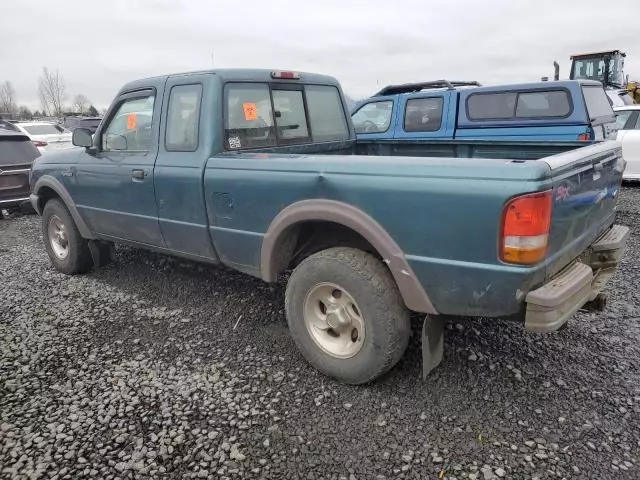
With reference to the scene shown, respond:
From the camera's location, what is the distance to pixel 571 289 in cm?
249

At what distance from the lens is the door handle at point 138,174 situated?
398cm

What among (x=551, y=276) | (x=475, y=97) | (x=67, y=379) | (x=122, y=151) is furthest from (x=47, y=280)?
(x=475, y=97)

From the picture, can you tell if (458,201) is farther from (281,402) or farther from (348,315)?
(281,402)

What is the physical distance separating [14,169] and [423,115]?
671 cm

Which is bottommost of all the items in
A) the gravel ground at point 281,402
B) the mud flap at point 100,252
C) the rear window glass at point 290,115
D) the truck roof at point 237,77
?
the gravel ground at point 281,402

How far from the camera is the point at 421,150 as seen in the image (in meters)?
4.52

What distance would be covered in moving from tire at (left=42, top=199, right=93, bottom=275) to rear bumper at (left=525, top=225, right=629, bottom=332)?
14.3 ft

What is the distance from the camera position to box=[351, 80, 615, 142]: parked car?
6699mm

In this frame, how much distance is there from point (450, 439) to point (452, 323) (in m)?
1.37

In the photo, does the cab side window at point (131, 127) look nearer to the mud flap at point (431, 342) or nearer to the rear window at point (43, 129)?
the mud flap at point (431, 342)

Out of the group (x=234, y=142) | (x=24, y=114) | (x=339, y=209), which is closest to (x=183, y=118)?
(x=234, y=142)

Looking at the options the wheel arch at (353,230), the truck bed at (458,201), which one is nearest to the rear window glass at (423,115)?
the truck bed at (458,201)

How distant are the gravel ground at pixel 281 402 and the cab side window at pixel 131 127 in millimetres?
1413

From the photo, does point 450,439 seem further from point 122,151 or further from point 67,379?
point 122,151
